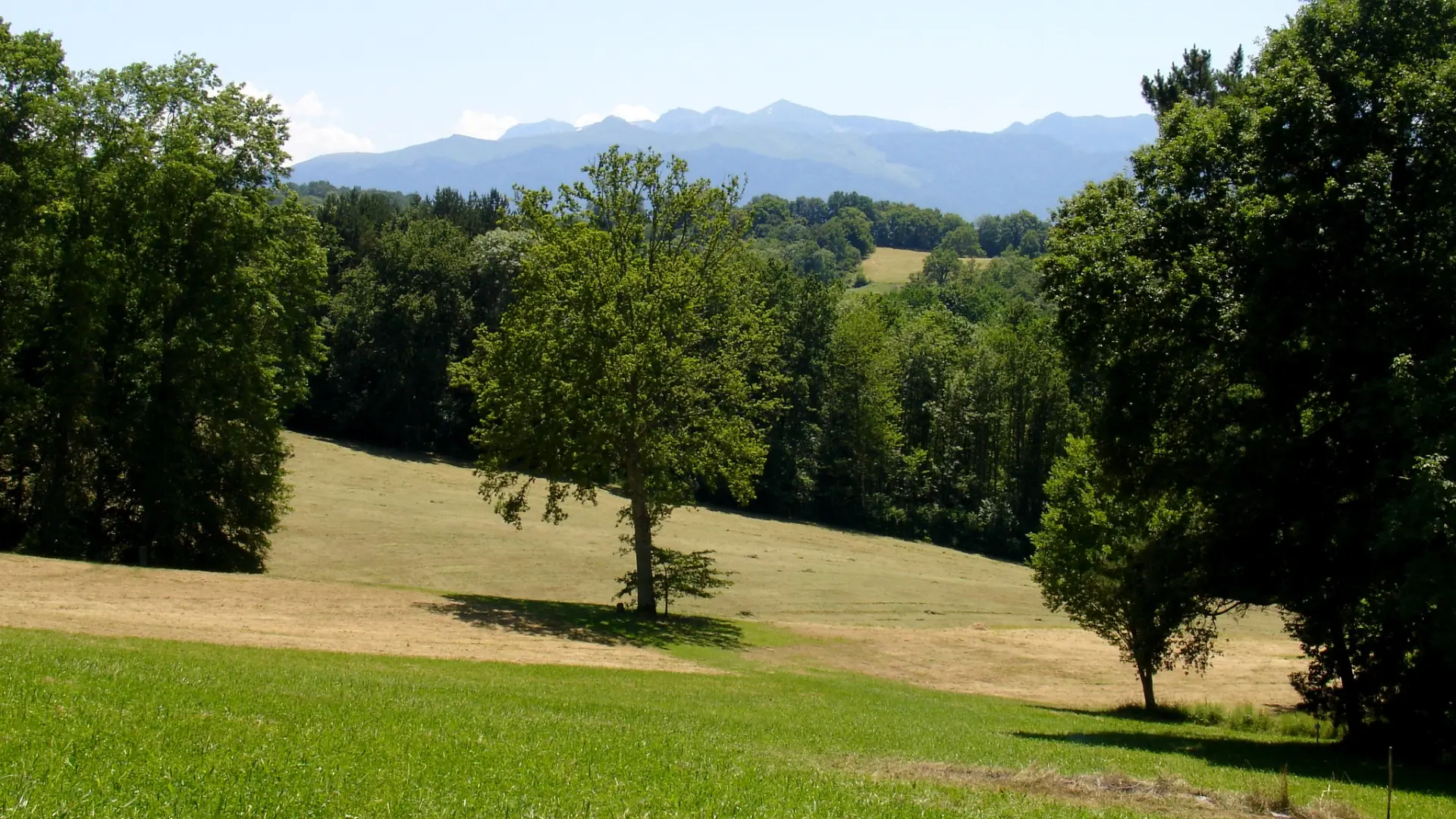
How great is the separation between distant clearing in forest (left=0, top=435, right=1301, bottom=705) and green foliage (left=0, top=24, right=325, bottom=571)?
5.10 m

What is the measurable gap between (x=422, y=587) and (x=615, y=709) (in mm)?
24816

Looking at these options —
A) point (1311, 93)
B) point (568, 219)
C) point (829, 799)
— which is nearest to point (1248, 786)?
point (829, 799)

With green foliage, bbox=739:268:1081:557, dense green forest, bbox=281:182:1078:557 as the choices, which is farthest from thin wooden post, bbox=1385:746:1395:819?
dense green forest, bbox=281:182:1078:557

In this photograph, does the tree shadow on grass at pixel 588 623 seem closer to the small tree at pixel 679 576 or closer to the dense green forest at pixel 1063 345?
the small tree at pixel 679 576

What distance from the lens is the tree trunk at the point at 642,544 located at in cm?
3638

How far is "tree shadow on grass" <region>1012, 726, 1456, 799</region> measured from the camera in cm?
1802

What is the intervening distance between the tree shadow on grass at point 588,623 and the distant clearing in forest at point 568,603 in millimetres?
127

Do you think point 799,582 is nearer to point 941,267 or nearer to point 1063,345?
point 1063,345

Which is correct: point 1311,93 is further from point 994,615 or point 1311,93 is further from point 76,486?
point 76,486

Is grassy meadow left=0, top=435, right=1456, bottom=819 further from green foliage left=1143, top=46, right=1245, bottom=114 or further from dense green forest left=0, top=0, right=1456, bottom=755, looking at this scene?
green foliage left=1143, top=46, right=1245, bottom=114

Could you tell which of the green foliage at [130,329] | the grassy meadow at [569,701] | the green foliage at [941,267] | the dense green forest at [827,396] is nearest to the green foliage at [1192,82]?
the grassy meadow at [569,701]

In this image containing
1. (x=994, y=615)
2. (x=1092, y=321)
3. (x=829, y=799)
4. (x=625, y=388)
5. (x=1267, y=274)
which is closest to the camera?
(x=829, y=799)

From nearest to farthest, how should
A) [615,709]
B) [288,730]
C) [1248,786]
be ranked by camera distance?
[288,730] < [1248,786] < [615,709]

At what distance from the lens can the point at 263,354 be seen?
41.2m
